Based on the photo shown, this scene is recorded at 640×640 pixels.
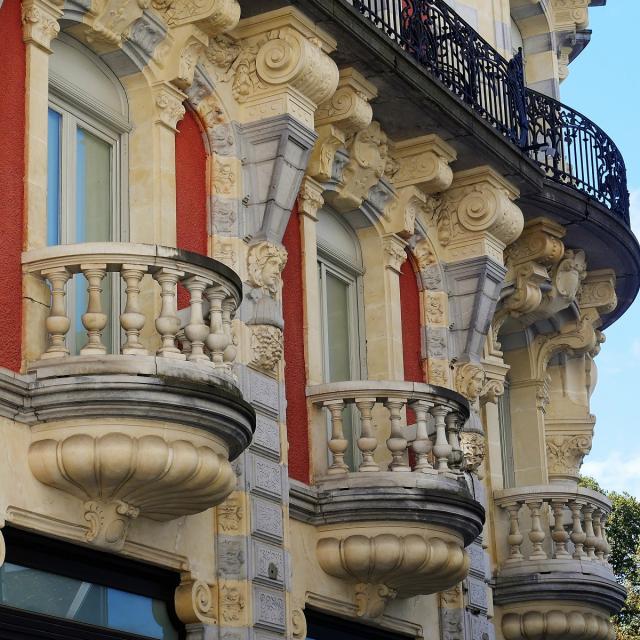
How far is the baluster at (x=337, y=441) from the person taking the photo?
1695 centimetres

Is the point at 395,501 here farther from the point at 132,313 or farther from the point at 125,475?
the point at 132,313

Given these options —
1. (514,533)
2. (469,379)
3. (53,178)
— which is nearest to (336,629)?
(469,379)

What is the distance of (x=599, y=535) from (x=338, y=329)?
16.2 ft

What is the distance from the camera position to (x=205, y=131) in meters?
16.7

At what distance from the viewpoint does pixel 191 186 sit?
16.3 meters

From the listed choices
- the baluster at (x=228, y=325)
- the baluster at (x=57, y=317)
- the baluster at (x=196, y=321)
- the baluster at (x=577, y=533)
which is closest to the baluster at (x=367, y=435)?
the baluster at (x=228, y=325)

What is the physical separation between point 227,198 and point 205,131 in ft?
2.33

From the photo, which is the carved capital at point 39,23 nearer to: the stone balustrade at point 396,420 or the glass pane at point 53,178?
the glass pane at point 53,178

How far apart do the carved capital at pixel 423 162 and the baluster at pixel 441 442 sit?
3.23m

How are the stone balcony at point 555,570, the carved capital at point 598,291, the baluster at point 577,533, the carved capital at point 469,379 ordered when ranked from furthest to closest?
the carved capital at point 598,291, the baluster at point 577,533, the stone balcony at point 555,570, the carved capital at point 469,379

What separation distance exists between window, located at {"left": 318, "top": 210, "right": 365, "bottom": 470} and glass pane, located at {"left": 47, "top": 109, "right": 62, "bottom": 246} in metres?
4.28

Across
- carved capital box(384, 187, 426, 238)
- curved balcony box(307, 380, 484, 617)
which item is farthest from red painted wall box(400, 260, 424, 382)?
curved balcony box(307, 380, 484, 617)

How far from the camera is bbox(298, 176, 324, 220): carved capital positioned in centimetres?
1794

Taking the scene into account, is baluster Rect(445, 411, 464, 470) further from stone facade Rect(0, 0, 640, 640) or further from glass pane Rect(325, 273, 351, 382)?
glass pane Rect(325, 273, 351, 382)
